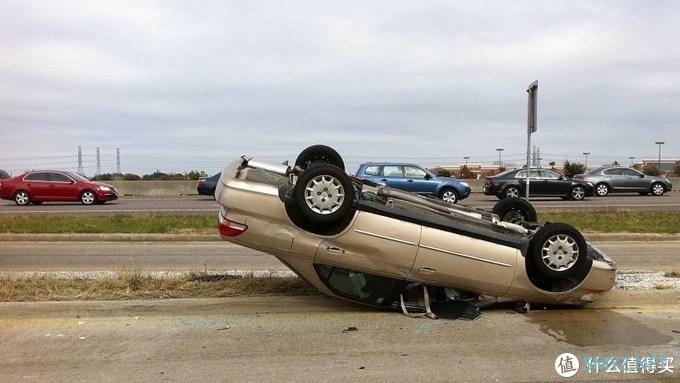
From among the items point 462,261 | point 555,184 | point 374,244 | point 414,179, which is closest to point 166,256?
point 374,244

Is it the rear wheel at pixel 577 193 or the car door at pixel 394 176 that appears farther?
the rear wheel at pixel 577 193

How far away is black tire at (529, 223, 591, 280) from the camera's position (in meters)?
5.23

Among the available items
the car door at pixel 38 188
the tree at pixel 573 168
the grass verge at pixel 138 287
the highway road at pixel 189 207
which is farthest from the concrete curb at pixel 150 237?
the tree at pixel 573 168

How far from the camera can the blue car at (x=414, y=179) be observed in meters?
21.0

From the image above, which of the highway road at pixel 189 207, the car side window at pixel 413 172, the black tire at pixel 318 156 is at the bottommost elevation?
the highway road at pixel 189 207

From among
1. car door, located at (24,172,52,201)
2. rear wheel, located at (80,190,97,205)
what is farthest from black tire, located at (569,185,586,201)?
car door, located at (24,172,52,201)

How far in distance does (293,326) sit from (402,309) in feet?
3.48

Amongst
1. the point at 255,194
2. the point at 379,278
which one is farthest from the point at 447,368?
the point at 255,194

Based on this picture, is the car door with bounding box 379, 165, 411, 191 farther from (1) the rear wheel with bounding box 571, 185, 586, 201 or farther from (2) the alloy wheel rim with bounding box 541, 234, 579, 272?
(2) the alloy wheel rim with bounding box 541, 234, 579, 272

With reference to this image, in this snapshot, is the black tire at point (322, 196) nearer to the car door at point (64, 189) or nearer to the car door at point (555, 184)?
the car door at point (64, 189)

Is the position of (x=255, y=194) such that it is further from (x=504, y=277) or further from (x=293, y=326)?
(x=504, y=277)

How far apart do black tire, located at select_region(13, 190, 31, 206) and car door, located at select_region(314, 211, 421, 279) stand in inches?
848

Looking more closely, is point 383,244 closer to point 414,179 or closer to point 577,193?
point 414,179

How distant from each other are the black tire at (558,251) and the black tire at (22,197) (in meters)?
22.6
